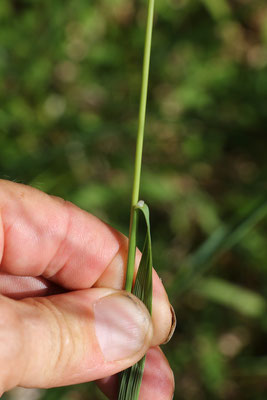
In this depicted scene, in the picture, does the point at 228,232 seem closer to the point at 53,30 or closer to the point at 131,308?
the point at 131,308

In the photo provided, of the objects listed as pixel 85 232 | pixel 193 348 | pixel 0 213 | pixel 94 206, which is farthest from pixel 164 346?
pixel 0 213

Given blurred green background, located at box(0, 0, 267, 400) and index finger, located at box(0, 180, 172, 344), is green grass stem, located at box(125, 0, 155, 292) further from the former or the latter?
blurred green background, located at box(0, 0, 267, 400)

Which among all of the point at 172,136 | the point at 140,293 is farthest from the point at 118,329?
the point at 172,136

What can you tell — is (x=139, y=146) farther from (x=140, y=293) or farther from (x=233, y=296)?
(x=233, y=296)

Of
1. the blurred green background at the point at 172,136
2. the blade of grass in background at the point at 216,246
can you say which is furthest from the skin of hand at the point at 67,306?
the blurred green background at the point at 172,136

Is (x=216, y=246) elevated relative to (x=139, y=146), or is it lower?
lower

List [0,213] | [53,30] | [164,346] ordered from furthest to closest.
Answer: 1. [53,30]
2. [164,346]
3. [0,213]

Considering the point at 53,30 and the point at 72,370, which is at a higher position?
the point at 53,30

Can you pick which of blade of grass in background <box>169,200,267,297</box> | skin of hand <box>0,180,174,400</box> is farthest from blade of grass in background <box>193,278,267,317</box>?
skin of hand <box>0,180,174,400</box>

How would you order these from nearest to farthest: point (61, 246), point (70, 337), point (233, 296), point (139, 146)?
1. point (139, 146)
2. point (70, 337)
3. point (61, 246)
4. point (233, 296)
